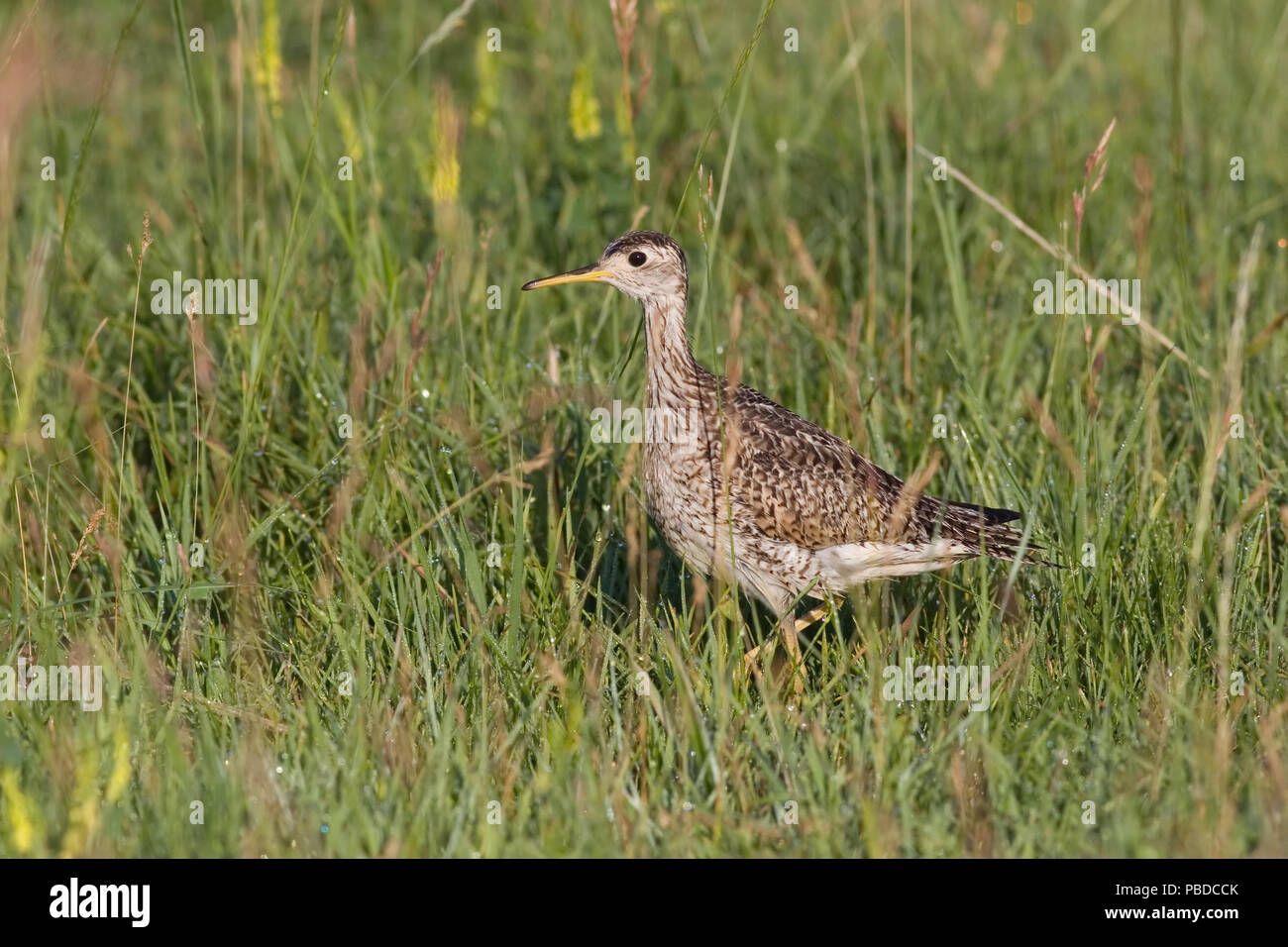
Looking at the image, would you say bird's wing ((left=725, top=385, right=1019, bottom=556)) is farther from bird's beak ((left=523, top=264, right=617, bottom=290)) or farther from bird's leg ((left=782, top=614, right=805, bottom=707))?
bird's beak ((left=523, top=264, right=617, bottom=290))

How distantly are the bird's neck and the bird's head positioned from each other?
43 mm

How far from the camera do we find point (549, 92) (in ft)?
26.8

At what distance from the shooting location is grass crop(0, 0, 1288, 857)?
400 centimetres

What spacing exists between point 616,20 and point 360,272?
1627 mm

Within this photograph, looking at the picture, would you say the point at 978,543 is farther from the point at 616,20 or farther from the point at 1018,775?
the point at 616,20

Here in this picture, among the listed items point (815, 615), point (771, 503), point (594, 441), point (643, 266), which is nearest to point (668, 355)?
point (643, 266)

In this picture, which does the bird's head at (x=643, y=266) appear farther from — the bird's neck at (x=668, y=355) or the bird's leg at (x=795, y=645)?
the bird's leg at (x=795, y=645)

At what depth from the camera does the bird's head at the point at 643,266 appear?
5.44 meters

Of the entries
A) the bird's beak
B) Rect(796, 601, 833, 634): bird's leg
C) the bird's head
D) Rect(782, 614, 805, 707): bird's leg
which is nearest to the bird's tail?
Rect(796, 601, 833, 634): bird's leg

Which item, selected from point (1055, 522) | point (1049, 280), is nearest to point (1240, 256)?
point (1049, 280)

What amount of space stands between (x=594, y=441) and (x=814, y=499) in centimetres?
89

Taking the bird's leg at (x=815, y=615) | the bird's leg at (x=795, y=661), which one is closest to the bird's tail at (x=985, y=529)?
the bird's leg at (x=815, y=615)

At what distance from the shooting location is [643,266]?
215 inches

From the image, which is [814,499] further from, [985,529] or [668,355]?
[668,355]
